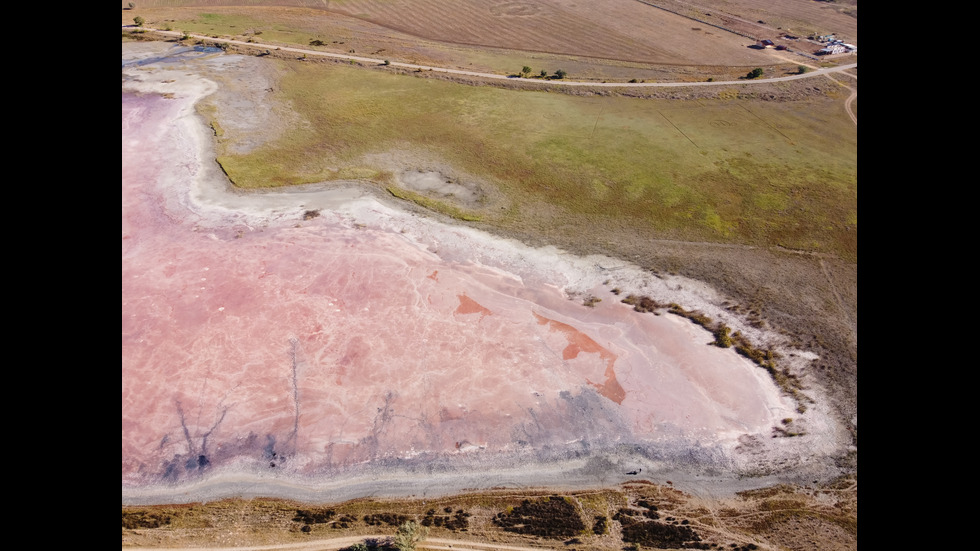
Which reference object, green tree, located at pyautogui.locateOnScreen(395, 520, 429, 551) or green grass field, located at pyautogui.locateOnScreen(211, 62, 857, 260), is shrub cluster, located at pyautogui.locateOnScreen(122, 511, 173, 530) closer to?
green tree, located at pyautogui.locateOnScreen(395, 520, 429, 551)

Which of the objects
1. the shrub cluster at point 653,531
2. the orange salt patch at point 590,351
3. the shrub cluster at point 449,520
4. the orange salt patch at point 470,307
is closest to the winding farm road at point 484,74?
the orange salt patch at point 470,307

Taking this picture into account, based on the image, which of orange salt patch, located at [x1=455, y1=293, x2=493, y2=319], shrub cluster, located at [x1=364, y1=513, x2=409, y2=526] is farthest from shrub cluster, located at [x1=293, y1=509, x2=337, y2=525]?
orange salt patch, located at [x1=455, y1=293, x2=493, y2=319]

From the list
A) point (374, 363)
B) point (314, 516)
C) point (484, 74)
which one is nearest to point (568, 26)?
point (484, 74)

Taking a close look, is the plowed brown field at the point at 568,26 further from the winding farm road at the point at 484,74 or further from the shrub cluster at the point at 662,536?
the shrub cluster at the point at 662,536

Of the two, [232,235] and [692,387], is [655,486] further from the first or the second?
[232,235]

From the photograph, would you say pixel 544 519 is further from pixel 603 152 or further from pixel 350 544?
pixel 603 152
